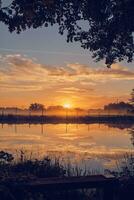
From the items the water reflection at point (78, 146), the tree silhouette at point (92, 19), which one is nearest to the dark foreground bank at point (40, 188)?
the tree silhouette at point (92, 19)

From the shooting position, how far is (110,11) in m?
15.4

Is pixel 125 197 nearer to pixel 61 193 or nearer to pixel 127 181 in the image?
pixel 127 181

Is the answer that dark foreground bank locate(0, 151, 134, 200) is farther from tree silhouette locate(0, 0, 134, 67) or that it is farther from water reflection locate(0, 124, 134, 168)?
water reflection locate(0, 124, 134, 168)

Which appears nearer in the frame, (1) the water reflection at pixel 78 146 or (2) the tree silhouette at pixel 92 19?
(2) the tree silhouette at pixel 92 19

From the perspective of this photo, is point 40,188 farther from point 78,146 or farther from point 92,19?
point 78,146

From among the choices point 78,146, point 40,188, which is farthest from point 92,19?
point 78,146

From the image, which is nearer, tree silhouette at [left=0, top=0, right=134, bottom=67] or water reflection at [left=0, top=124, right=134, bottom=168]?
tree silhouette at [left=0, top=0, right=134, bottom=67]

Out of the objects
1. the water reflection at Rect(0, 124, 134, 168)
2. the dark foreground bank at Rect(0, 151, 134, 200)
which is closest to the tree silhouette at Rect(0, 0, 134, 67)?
the dark foreground bank at Rect(0, 151, 134, 200)

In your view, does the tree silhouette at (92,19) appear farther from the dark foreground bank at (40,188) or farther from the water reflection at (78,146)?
the water reflection at (78,146)

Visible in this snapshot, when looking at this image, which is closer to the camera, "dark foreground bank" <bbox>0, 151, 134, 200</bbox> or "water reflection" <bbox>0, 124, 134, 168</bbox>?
"dark foreground bank" <bbox>0, 151, 134, 200</bbox>

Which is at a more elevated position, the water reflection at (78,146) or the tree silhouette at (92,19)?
the tree silhouette at (92,19)

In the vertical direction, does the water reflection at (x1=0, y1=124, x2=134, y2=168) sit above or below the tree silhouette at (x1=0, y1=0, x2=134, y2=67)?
below

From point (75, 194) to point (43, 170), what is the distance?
441 centimetres

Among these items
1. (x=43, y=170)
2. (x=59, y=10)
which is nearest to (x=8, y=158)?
(x=59, y=10)
